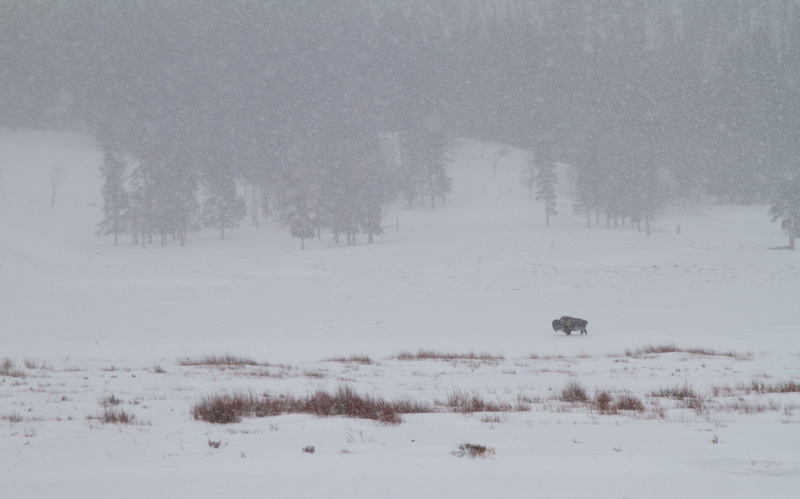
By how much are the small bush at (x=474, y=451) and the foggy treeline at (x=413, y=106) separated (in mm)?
63785

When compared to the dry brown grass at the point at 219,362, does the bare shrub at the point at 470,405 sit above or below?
above

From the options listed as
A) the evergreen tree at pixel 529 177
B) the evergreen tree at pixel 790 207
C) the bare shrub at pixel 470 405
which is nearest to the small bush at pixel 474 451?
the bare shrub at pixel 470 405

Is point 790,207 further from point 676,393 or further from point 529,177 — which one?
point 676,393

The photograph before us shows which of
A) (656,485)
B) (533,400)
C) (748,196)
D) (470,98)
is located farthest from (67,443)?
(470,98)

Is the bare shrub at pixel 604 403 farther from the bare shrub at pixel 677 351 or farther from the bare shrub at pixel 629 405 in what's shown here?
the bare shrub at pixel 677 351

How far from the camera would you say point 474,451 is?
4.53m

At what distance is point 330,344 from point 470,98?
432 ft

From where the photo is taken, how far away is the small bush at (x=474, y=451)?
448cm

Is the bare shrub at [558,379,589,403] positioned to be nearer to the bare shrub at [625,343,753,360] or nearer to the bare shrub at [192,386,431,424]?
the bare shrub at [192,386,431,424]

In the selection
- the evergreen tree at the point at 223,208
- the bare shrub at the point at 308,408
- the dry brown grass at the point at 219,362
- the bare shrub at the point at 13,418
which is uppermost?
the evergreen tree at the point at 223,208

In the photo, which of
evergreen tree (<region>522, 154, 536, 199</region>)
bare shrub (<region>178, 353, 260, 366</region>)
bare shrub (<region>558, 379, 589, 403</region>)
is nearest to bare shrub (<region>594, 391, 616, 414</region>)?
bare shrub (<region>558, 379, 589, 403</region>)

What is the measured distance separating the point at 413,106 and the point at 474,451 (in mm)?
140046

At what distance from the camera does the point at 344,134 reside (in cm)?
12356

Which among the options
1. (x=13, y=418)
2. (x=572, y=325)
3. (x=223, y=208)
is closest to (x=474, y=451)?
(x=13, y=418)
